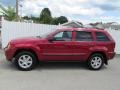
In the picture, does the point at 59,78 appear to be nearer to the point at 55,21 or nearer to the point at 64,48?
the point at 64,48

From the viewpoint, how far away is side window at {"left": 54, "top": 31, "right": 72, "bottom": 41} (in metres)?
10.1

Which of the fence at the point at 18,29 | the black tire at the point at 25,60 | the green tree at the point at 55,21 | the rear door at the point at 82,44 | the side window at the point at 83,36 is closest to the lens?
the black tire at the point at 25,60

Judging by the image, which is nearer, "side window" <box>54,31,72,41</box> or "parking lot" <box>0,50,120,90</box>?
"parking lot" <box>0,50,120,90</box>

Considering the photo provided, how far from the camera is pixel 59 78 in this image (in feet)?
28.7

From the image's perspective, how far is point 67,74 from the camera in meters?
9.41

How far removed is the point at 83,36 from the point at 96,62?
3.79 feet

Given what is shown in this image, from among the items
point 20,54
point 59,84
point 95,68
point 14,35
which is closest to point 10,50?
point 20,54

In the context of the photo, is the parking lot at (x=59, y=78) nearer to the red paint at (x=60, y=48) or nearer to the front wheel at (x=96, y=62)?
the front wheel at (x=96, y=62)

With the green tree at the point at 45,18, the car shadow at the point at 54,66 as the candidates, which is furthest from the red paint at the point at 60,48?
the green tree at the point at 45,18

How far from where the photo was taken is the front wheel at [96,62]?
34.1 feet

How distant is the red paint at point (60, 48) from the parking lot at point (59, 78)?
527 millimetres

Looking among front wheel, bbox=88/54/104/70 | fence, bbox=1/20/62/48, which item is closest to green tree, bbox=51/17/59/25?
fence, bbox=1/20/62/48

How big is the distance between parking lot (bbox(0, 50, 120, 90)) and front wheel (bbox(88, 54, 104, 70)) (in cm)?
22

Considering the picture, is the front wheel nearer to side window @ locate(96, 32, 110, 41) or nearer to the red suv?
the red suv
